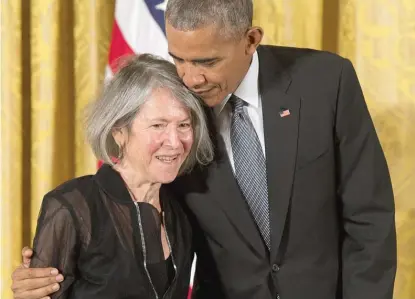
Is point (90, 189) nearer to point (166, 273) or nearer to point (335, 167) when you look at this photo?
point (166, 273)

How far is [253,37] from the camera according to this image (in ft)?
4.89

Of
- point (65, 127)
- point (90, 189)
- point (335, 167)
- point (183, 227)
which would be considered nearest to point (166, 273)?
point (183, 227)

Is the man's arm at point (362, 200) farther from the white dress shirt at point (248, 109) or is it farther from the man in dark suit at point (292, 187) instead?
the white dress shirt at point (248, 109)

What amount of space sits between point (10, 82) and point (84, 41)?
12.1 inches

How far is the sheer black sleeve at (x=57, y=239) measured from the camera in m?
1.41

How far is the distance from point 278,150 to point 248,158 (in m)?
0.07

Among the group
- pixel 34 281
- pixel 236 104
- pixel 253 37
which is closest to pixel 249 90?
pixel 236 104

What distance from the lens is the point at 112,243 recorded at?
1.46 m

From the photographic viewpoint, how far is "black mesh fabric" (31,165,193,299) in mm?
1419

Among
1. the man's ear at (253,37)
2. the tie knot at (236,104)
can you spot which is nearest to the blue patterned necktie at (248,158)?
the tie knot at (236,104)

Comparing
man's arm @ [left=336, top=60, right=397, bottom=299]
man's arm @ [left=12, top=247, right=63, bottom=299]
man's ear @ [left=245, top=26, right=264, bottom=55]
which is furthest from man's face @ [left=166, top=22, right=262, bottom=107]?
man's arm @ [left=12, top=247, right=63, bottom=299]

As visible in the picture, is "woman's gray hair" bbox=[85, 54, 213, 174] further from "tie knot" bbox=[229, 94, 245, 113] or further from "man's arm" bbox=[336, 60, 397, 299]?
"man's arm" bbox=[336, 60, 397, 299]

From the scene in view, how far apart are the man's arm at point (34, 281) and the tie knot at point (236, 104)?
0.53 metres

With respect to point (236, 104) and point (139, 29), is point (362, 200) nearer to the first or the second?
point (236, 104)
